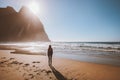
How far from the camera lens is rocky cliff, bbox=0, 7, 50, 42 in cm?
13788

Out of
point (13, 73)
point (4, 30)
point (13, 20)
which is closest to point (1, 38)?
point (4, 30)

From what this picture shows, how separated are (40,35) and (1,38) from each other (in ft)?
178

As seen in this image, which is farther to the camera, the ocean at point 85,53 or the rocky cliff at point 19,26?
the rocky cliff at point 19,26

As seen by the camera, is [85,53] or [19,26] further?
[19,26]

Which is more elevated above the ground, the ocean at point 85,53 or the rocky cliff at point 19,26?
the rocky cliff at point 19,26

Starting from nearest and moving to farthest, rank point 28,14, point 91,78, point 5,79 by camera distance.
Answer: point 5,79, point 91,78, point 28,14

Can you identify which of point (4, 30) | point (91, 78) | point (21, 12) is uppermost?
point (21, 12)

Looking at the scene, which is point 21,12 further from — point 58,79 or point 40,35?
point 58,79

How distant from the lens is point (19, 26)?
487ft

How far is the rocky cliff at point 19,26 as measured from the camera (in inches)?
5428

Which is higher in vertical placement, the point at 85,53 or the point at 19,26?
the point at 19,26

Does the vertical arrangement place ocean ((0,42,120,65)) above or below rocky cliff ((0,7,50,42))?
below

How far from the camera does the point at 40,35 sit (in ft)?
563

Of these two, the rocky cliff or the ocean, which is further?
the rocky cliff
